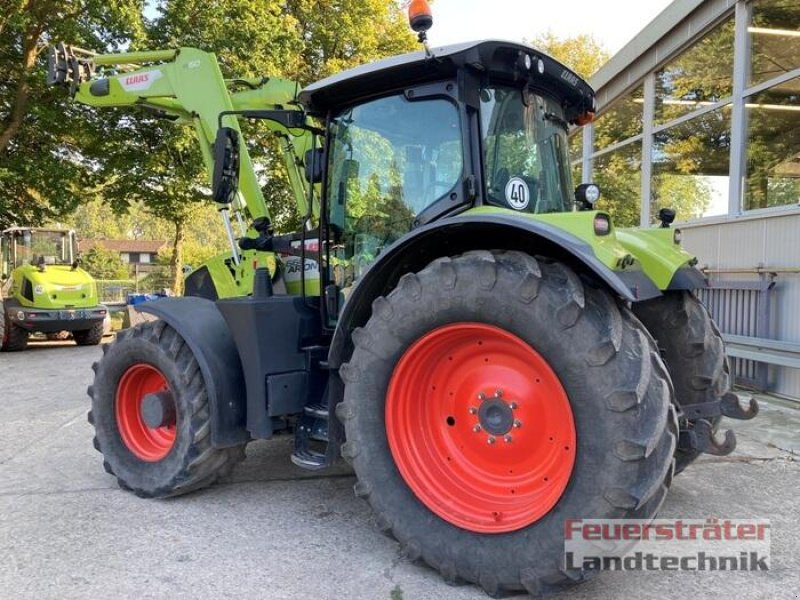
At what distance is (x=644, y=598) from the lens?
2.56m

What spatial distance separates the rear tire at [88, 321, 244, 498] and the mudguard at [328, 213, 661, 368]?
3.34 ft

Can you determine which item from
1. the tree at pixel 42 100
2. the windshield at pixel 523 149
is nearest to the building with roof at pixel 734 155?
the windshield at pixel 523 149

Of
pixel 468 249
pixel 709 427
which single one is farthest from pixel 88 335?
pixel 709 427

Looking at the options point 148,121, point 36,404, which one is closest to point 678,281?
point 36,404

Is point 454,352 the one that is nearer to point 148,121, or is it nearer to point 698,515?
point 698,515

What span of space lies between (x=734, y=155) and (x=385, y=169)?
18.0ft

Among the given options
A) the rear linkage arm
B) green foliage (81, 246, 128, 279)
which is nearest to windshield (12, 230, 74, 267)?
the rear linkage arm

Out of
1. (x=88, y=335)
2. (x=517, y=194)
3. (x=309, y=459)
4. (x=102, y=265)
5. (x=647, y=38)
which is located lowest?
(x=88, y=335)

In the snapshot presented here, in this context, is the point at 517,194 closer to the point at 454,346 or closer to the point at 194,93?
the point at 454,346

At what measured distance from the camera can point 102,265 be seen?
4497cm

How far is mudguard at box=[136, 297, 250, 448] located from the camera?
3.46m

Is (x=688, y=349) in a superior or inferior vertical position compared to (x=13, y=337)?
superior

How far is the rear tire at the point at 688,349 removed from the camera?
138 inches

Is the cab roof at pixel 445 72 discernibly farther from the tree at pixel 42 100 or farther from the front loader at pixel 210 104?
the tree at pixel 42 100
